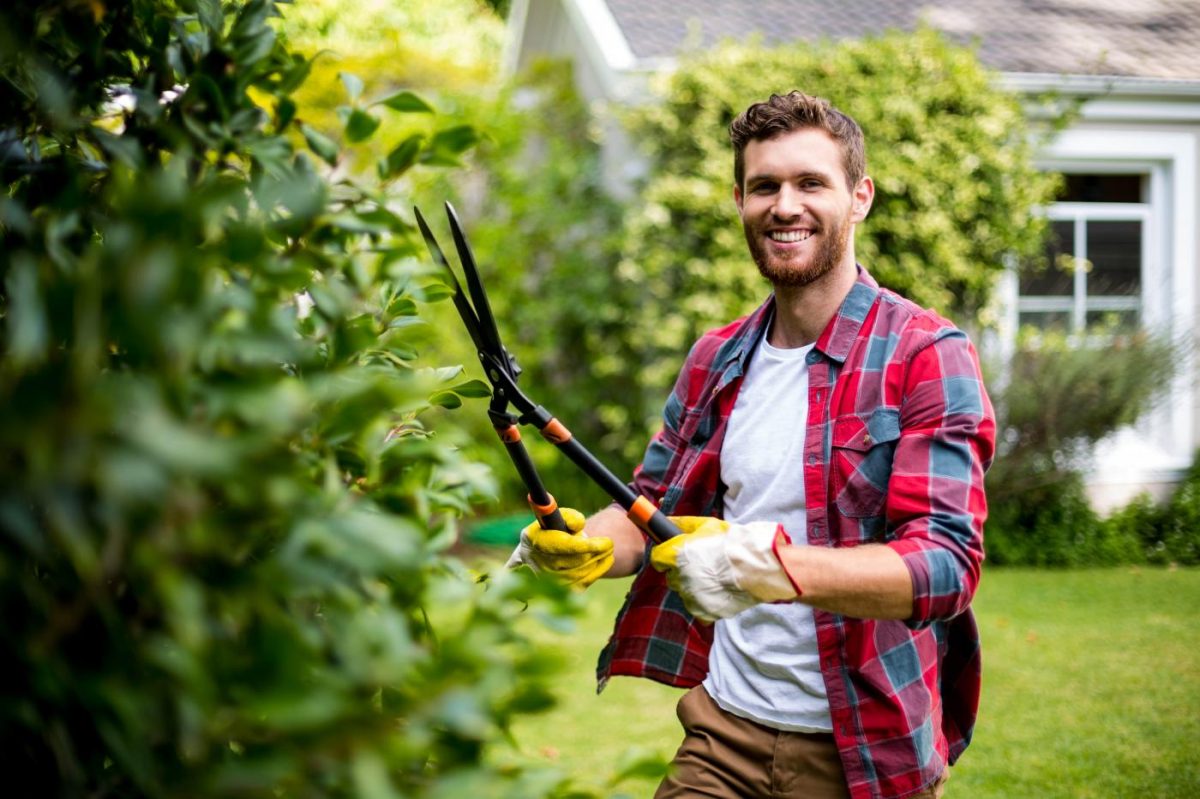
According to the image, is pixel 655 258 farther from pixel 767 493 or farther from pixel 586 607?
pixel 586 607

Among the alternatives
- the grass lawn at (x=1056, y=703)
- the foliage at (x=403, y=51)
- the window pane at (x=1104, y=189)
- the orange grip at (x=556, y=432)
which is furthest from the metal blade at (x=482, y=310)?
the window pane at (x=1104, y=189)

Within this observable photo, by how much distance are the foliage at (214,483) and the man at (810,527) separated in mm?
1022

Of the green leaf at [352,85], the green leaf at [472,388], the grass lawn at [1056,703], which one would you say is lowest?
the grass lawn at [1056,703]

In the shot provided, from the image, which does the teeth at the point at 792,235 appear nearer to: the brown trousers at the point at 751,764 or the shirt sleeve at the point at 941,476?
the shirt sleeve at the point at 941,476

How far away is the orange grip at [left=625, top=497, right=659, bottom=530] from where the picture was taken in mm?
2309

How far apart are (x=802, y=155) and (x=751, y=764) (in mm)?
1462

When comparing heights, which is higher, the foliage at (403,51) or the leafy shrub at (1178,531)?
the foliage at (403,51)

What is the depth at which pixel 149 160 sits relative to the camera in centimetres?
142

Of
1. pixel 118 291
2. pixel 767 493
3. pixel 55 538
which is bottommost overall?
pixel 767 493

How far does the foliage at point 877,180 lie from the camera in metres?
8.05

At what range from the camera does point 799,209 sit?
9.08 ft

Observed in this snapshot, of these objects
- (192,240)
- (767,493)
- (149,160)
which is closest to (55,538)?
(192,240)

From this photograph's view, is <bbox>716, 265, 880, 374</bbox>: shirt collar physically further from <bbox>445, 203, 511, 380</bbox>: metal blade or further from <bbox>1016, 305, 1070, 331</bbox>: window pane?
<bbox>1016, 305, 1070, 331</bbox>: window pane

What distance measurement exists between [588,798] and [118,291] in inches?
30.6
